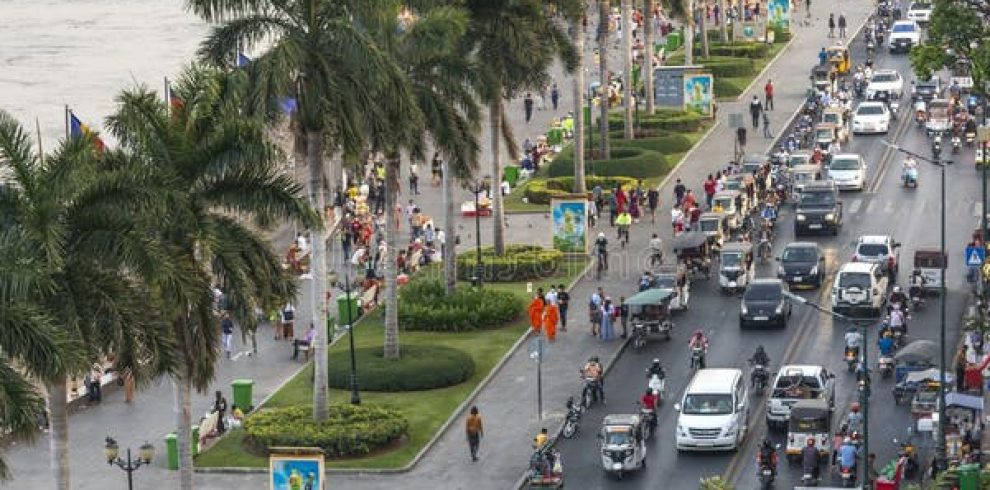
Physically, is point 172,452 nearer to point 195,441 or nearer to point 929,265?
point 195,441

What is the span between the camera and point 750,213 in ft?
321

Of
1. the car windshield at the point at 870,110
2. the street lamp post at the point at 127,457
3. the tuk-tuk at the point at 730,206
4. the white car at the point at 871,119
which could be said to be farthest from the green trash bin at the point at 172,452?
the car windshield at the point at 870,110

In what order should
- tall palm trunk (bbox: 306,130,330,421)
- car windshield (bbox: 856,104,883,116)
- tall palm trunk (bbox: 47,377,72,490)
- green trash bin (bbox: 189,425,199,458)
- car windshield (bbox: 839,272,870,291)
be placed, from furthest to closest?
1. car windshield (bbox: 856,104,883,116)
2. car windshield (bbox: 839,272,870,291)
3. green trash bin (bbox: 189,425,199,458)
4. tall palm trunk (bbox: 306,130,330,421)
5. tall palm trunk (bbox: 47,377,72,490)

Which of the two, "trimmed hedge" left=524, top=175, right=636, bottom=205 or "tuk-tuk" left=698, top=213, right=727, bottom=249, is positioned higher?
"trimmed hedge" left=524, top=175, right=636, bottom=205

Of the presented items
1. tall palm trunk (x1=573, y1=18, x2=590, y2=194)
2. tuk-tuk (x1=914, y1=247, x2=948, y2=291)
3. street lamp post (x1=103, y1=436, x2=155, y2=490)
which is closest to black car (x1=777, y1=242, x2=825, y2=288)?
tuk-tuk (x1=914, y1=247, x2=948, y2=291)

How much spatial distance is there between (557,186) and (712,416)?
39.1 metres

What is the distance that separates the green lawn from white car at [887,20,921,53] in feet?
171

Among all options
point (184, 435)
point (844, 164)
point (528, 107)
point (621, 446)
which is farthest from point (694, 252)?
point (528, 107)

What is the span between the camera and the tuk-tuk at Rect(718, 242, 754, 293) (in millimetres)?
85750

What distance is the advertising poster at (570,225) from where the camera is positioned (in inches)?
3607

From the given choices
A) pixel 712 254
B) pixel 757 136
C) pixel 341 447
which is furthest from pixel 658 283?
pixel 757 136

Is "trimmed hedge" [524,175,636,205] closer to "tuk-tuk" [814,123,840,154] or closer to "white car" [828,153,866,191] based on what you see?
"white car" [828,153,866,191]

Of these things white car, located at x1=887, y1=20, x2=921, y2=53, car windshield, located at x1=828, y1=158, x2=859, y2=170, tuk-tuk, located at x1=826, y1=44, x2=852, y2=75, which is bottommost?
car windshield, located at x1=828, y1=158, x2=859, y2=170

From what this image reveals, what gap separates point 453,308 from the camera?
3228 inches
